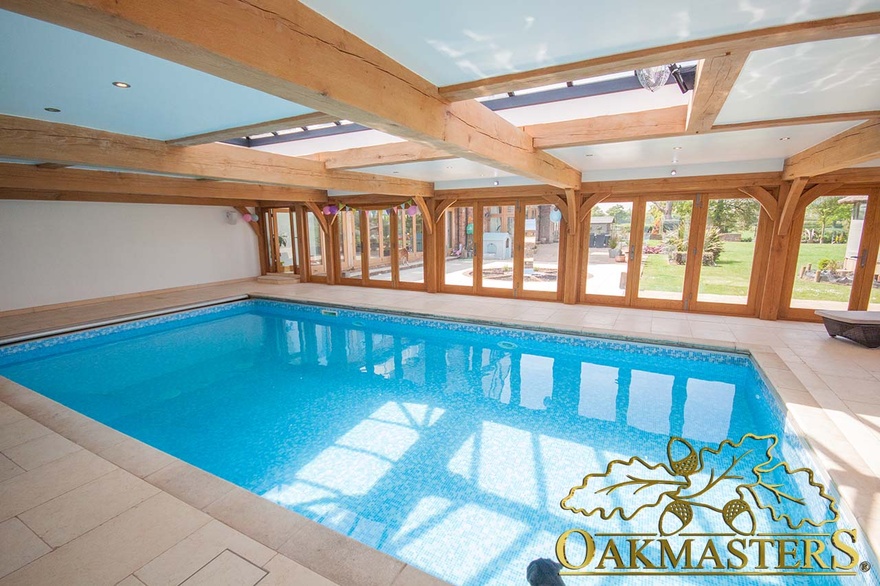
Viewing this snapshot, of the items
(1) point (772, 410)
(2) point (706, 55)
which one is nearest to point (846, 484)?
(1) point (772, 410)

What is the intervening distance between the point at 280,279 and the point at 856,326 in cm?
1114

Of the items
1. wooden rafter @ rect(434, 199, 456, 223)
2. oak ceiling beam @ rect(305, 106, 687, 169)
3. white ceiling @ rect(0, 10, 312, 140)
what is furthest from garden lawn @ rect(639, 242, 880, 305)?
white ceiling @ rect(0, 10, 312, 140)

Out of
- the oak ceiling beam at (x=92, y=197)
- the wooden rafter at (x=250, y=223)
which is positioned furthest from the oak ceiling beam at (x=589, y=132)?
the wooden rafter at (x=250, y=223)

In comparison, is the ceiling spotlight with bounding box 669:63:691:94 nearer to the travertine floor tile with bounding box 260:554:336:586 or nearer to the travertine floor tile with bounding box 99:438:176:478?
the travertine floor tile with bounding box 260:554:336:586

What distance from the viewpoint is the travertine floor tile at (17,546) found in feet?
6.15

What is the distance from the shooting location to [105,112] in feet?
10.4

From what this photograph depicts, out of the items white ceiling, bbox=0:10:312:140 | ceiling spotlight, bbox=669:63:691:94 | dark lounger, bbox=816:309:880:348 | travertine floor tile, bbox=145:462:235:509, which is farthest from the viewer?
dark lounger, bbox=816:309:880:348

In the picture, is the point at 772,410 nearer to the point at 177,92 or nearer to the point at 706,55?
the point at 706,55

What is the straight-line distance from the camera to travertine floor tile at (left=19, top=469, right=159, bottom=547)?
208 centimetres

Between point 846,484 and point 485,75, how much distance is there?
3276mm

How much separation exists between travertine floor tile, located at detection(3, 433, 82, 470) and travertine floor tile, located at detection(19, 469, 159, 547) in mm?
537

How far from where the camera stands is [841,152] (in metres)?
3.94

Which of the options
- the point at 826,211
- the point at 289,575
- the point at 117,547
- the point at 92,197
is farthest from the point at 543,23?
the point at 92,197

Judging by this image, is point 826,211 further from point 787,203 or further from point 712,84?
point 712,84
